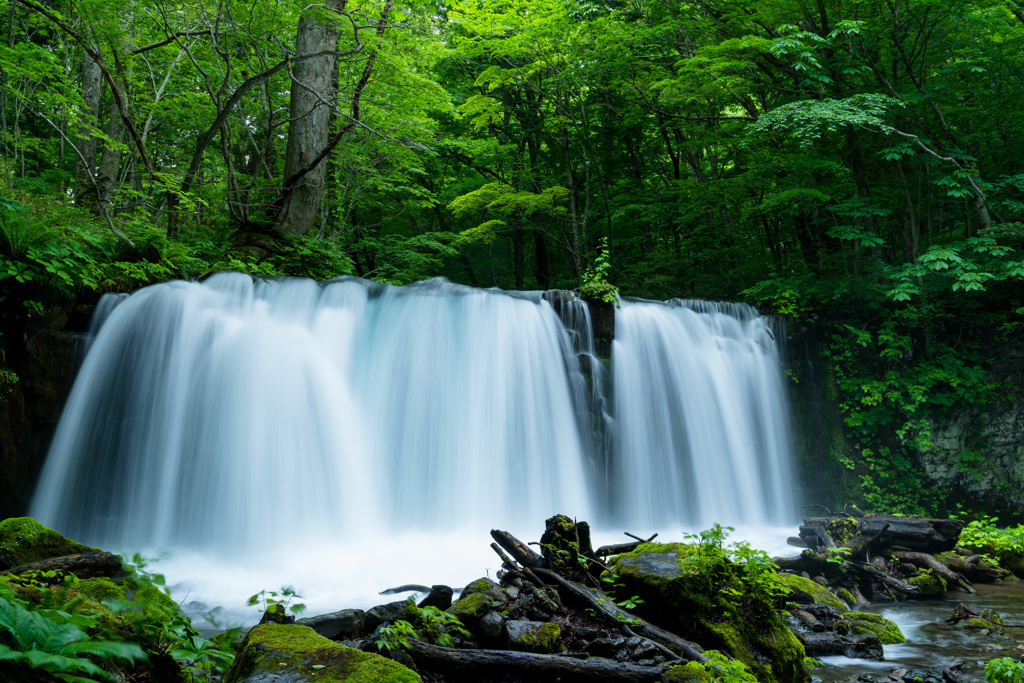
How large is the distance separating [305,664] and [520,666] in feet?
4.00

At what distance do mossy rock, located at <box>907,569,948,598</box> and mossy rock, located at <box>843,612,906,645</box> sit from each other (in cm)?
203

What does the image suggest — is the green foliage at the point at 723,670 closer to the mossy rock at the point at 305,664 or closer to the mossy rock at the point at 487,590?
the mossy rock at the point at 487,590

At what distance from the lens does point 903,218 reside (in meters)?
12.4

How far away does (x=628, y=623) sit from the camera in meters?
3.68

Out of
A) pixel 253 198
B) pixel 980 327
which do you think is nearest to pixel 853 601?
pixel 980 327

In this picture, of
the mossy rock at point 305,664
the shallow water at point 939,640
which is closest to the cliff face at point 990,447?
the shallow water at point 939,640

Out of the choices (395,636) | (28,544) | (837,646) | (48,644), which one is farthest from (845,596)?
(28,544)

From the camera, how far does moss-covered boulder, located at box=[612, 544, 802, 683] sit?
3.80m

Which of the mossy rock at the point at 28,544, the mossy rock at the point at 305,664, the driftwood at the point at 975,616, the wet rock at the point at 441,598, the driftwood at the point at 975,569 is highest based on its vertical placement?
the mossy rock at the point at 305,664

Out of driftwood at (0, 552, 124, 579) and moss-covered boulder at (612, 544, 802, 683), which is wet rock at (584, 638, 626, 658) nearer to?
moss-covered boulder at (612, 544, 802, 683)

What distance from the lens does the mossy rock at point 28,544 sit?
13.8 feet

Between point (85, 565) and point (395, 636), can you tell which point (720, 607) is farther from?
point (85, 565)

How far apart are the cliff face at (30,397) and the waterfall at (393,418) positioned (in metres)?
0.19

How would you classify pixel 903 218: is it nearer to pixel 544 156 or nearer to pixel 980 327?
pixel 980 327
